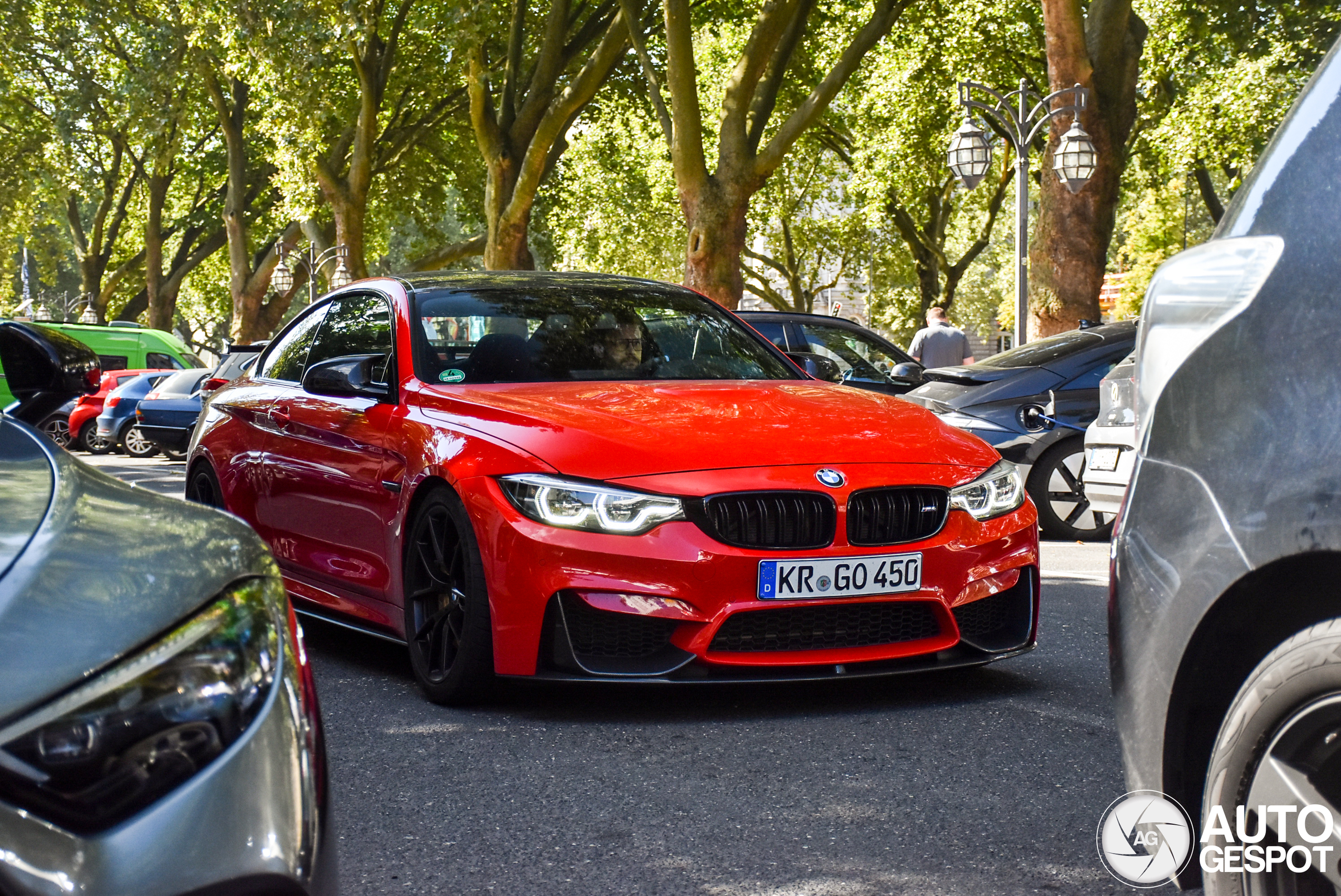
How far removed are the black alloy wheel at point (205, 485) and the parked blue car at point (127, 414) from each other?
17119 millimetres

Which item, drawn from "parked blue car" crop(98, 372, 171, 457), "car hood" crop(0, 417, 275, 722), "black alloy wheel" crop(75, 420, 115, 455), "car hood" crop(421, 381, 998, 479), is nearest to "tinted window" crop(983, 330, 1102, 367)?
"car hood" crop(421, 381, 998, 479)

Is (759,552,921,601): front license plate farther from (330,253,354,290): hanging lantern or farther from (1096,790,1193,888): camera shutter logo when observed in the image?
(330,253,354,290): hanging lantern

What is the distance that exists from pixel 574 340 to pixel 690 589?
1667 mm

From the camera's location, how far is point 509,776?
176 inches

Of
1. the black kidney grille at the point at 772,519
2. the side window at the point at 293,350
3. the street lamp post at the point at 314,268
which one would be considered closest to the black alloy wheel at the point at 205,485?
the side window at the point at 293,350

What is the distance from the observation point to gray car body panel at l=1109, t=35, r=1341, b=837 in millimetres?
2195

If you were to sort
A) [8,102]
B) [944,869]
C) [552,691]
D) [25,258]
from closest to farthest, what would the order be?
[944,869] → [552,691] → [8,102] → [25,258]

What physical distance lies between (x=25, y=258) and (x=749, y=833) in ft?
222

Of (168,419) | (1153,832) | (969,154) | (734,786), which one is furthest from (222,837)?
(969,154)

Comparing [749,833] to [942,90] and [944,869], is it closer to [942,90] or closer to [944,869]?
[944,869]

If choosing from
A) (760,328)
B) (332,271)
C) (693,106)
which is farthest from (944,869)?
(332,271)

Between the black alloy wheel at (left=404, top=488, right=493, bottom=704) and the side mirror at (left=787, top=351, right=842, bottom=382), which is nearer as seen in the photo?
the black alloy wheel at (left=404, top=488, right=493, bottom=704)

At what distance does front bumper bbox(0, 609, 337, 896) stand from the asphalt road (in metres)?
1.69

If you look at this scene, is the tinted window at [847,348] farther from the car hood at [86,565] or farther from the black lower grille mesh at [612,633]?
the car hood at [86,565]
